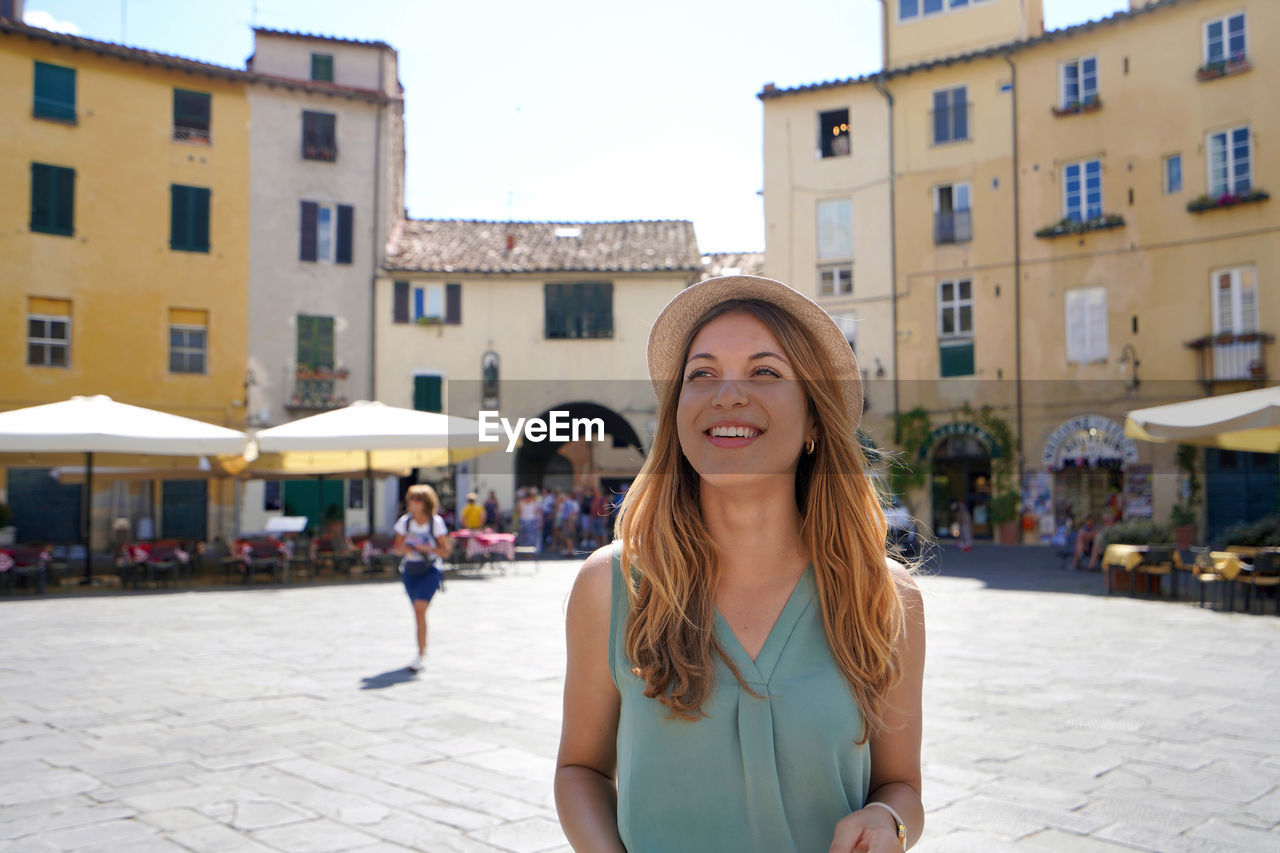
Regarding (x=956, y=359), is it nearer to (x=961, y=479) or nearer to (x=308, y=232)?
(x=961, y=479)

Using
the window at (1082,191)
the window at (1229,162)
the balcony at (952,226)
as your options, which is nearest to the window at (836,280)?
the balcony at (952,226)

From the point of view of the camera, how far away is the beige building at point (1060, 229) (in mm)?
21828

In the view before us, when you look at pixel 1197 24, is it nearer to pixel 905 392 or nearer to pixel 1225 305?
pixel 1225 305

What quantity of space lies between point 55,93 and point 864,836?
2789 centimetres

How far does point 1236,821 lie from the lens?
409 cm

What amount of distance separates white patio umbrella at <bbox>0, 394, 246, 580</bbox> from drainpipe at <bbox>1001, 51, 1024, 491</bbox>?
59.6 ft

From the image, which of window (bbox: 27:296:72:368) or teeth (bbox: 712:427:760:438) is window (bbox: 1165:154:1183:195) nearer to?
teeth (bbox: 712:427:760:438)

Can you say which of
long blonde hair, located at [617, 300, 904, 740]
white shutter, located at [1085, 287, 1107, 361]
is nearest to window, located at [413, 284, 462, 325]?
white shutter, located at [1085, 287, 1107, 361]

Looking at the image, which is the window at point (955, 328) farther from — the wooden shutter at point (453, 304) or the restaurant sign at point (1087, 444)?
the wooden shutter at point (453, 304)

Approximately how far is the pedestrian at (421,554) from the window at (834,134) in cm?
2285

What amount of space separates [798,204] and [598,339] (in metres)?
6.84

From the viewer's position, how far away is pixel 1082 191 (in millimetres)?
24344

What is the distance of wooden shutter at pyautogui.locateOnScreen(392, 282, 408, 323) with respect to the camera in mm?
27938

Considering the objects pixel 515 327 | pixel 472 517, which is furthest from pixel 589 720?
pixel 515 327
